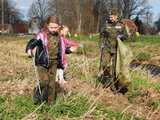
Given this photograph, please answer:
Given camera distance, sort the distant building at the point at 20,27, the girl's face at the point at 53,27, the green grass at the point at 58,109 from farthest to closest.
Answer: the distant building at the point at 20,27 → the girl's face at the point at 53,27 → the green grass at the point at 58,109

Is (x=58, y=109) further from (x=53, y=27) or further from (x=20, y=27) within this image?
(x=20, y=27)

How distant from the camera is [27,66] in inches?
476

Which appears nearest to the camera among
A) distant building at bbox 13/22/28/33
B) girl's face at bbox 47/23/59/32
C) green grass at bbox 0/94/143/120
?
green grass at bbox 0/94/143/120

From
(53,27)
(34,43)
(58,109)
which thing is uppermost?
(53,27)

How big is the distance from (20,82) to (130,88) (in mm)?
2711

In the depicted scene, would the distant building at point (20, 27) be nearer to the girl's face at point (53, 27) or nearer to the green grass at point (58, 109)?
the green grass at point (58, 109)

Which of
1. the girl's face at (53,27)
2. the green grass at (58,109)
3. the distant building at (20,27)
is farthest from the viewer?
the distant building at (20,27)

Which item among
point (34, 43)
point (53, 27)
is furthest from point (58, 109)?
point (53, 27)

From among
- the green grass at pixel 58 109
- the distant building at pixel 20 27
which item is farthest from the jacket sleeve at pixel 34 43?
the distant building at pixel 20 27

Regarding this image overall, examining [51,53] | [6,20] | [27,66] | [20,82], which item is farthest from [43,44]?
[6,20]

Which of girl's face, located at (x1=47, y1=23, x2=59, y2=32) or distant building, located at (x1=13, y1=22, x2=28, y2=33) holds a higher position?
girl's face, located at (x1=47, y1=23, x2=59, y2=32)

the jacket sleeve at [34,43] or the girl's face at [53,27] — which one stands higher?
the girl's face at [53,27]

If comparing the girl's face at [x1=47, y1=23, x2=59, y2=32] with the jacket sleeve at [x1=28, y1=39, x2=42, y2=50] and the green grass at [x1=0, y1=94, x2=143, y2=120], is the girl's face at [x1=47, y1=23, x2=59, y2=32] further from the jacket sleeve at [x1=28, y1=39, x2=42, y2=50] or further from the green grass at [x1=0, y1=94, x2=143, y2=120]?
the green grass at [x1=0, y1=94, x2=143, y2=120]

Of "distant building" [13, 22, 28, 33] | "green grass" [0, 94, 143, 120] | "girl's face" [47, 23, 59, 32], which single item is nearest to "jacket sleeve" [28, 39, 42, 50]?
"girl's face" [47, 23, 59, 32]
